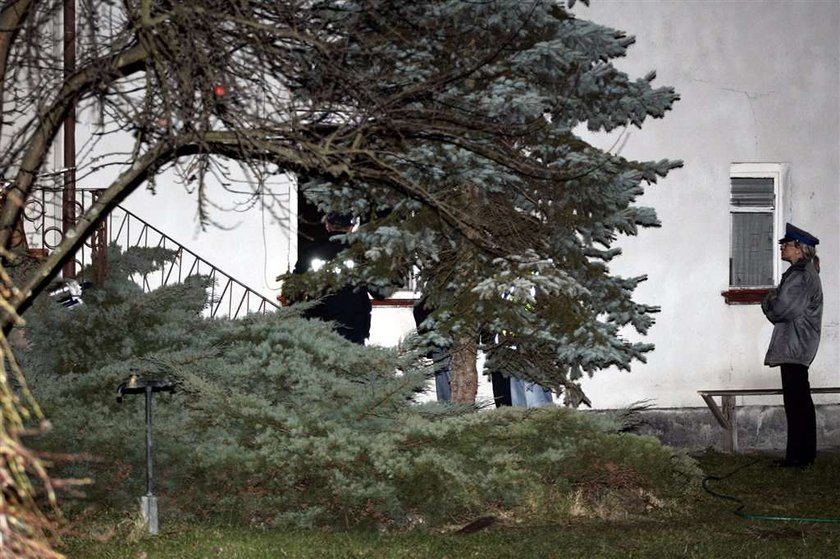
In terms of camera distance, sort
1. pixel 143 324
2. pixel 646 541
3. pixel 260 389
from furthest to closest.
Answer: pixel 143 324
pixel 260 389
pixel 646 541

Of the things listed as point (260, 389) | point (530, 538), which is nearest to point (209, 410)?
point (260, 389)

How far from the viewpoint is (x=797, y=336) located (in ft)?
36.2

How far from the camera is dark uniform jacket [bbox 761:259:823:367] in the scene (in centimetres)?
1103

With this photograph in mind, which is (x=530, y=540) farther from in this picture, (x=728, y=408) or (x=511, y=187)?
(x=728, y=408)

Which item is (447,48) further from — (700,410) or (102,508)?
(700,410)

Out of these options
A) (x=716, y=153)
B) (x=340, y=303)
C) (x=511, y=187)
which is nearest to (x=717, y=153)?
(x=716, y=153)

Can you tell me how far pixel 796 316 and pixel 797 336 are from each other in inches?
7.6

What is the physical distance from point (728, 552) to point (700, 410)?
6412 mm

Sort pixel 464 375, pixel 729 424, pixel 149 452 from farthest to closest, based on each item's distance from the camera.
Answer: pixel 729 424, pixel 464 375, pixel 149 452

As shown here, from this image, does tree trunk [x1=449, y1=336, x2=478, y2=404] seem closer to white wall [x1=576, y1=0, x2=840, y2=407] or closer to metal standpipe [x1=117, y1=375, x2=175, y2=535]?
metal standpipe [x1=117, y1=375, x2=175, y2=535]

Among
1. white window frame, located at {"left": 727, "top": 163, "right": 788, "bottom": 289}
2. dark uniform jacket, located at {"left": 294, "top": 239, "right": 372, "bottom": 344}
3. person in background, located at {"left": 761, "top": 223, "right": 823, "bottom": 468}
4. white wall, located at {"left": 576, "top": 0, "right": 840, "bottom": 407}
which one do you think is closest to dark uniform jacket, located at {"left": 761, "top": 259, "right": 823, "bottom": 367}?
person in background, located at {"left": 761, "top": 223, "right": 823, "bottom": 468}

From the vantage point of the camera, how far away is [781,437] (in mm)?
13336

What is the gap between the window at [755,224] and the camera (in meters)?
13.8

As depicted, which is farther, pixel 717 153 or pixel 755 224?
pixel 755 224
